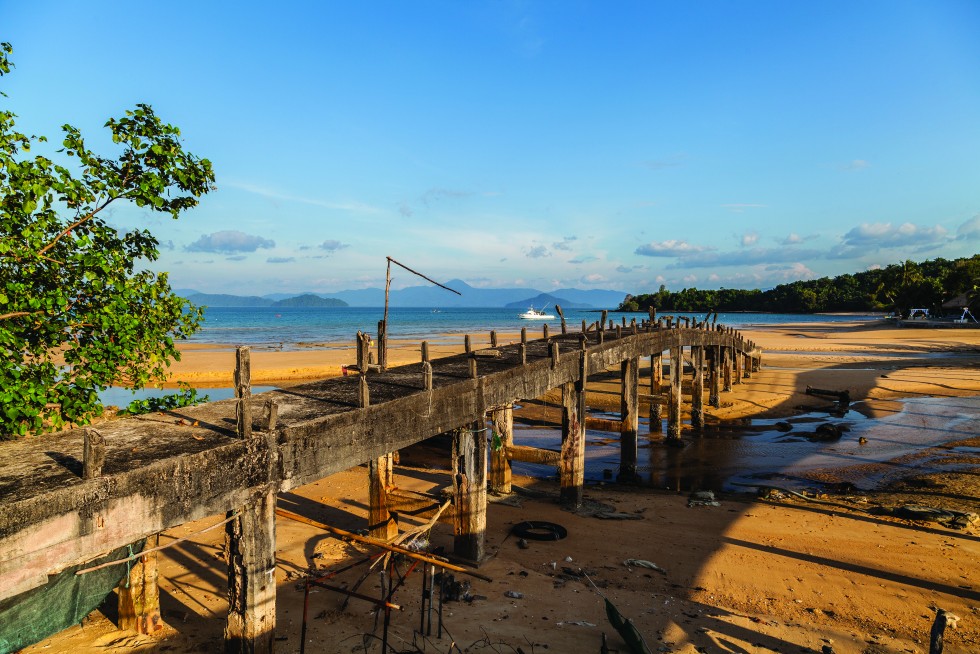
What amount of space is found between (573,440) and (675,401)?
1016 cm

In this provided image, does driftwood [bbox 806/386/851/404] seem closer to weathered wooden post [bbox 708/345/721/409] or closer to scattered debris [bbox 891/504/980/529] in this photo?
weathered wooden post [bbox 708/345/721/409]

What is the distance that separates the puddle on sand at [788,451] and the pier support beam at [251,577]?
13774 millimetres

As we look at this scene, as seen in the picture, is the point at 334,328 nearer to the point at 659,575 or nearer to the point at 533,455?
the point at 533,455

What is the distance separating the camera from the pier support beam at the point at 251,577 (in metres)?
6.86

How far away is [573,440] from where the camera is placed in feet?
50.2

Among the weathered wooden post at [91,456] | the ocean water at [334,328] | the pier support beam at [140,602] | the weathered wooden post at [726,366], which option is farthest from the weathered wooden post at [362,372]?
the ocean water at [334,328]

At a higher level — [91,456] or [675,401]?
[91,456]

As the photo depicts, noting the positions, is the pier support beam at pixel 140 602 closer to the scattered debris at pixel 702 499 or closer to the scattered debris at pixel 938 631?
the scattered debris at pixel 938 631

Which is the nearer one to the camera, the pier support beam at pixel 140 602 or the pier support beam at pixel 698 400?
the pier support beam at pixel 140 602

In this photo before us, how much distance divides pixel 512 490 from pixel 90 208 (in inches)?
534

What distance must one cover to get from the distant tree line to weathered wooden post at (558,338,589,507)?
6917cm

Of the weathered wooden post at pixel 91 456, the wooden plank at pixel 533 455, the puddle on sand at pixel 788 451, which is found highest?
the weathered wooden post at pixel 91 456

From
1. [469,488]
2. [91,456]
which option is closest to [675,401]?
[469,488]

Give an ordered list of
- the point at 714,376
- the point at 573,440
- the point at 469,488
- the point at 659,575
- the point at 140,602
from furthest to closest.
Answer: the point at 714,376
the point at 573,440
the point at 659,575
the point at 469,488
the point at 140,602
